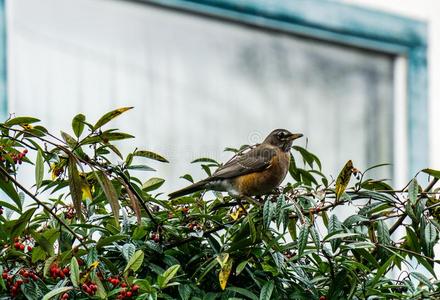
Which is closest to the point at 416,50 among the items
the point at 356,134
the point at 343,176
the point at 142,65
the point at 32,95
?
the point at 356,134

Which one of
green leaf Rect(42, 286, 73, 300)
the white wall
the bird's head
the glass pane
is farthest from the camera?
the white wall

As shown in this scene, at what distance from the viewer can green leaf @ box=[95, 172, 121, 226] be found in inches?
76.4

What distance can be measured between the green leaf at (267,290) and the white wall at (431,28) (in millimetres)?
4121

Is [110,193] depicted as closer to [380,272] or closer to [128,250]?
[128,250]

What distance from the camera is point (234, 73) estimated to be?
18.4 ft

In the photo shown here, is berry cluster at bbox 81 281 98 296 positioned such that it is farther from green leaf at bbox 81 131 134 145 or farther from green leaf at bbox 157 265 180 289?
green leaf at bbox 81 131 134 145

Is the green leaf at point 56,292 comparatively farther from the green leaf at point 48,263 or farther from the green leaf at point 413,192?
the green leaf at point 413,192

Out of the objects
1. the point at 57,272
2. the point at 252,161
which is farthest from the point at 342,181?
the point at 252,161

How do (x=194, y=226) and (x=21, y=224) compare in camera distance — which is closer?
(x=21, y=224)

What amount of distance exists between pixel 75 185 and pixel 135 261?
0.67 feet

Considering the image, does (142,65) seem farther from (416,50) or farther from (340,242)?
(340,242)

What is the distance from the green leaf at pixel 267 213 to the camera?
202 centimetres

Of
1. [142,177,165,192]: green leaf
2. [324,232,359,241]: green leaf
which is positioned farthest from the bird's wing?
[324,232,359,241]: green leaf

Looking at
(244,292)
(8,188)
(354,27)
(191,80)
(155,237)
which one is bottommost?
(244,292)
